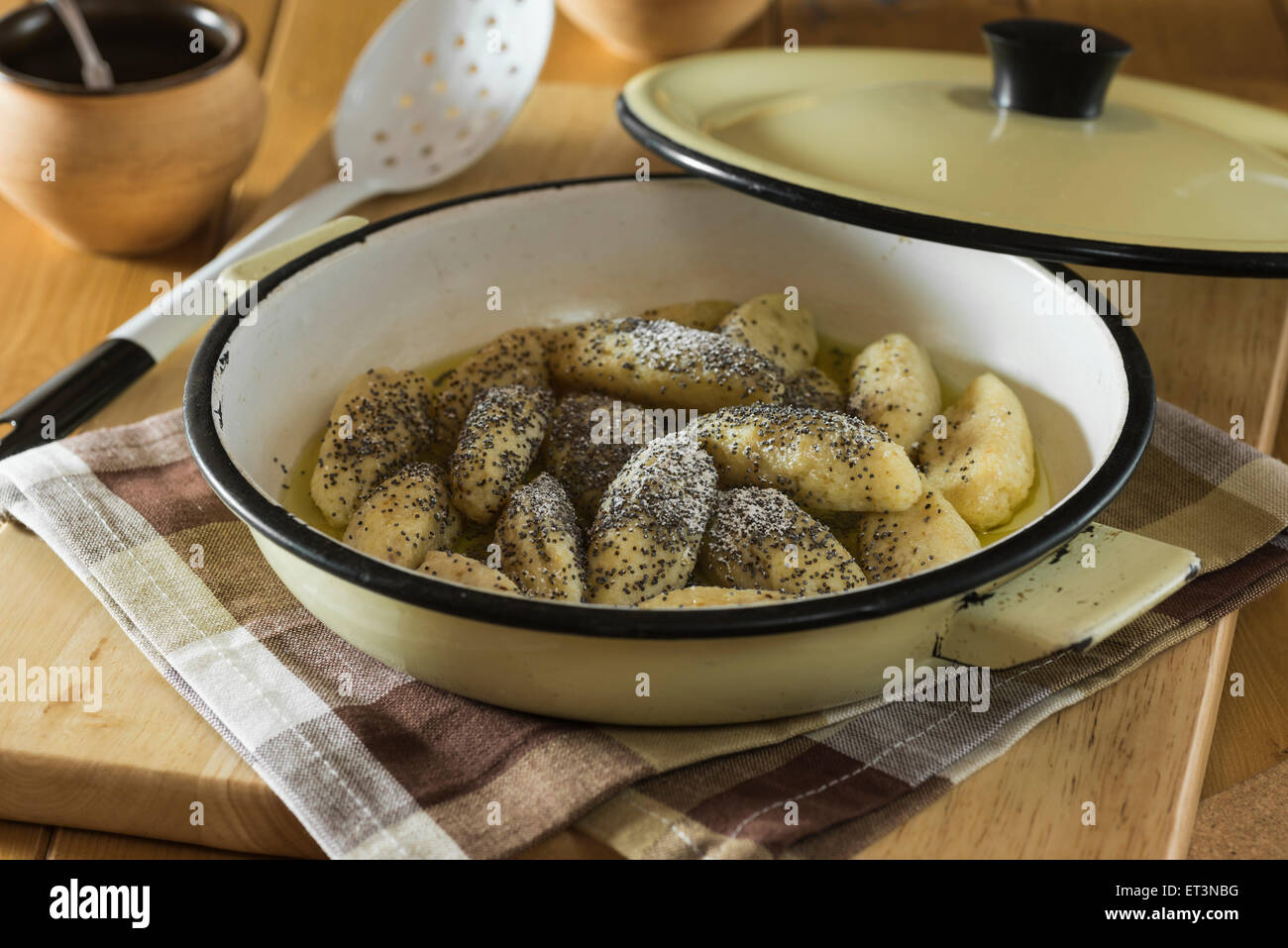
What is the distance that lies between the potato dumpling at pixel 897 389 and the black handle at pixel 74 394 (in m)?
0.72

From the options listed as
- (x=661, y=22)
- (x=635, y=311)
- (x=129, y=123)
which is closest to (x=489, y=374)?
(x=635, y=311)

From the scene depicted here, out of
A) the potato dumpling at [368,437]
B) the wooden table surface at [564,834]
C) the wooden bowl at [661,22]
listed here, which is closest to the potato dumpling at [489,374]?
the potato dumpling at [368,437]

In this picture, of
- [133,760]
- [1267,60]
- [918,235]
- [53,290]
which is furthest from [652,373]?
[1267,60]

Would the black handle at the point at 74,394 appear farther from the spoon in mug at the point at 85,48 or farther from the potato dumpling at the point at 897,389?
the potato dumpling at the point at 897,389

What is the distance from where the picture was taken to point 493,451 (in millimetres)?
1049

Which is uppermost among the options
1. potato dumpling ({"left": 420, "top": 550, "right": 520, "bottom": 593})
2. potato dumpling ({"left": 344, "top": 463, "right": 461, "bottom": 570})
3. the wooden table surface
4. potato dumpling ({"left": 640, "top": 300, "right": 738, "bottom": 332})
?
potato dumpling ({"left": 640, "top": 300, "right": 738, "bottom": 332})

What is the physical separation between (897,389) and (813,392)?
8 cm

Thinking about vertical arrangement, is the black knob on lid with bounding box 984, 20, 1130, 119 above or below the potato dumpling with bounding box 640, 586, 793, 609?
above

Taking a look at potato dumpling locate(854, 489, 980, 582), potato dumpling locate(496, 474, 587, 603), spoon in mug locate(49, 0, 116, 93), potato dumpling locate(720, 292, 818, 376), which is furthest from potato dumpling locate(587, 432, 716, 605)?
spoon in mug locate(49, 0, 116, 93)

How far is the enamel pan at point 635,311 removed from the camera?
0.78 metres

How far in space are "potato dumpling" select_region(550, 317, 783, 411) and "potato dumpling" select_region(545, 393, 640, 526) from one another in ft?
0.11

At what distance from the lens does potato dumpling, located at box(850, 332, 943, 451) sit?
1.13 metres

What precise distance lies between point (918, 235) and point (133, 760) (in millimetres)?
730

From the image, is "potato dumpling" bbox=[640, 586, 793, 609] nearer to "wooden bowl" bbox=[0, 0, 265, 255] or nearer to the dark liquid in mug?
"wooden bowl" bbox=[0, 0, 265, 255]
